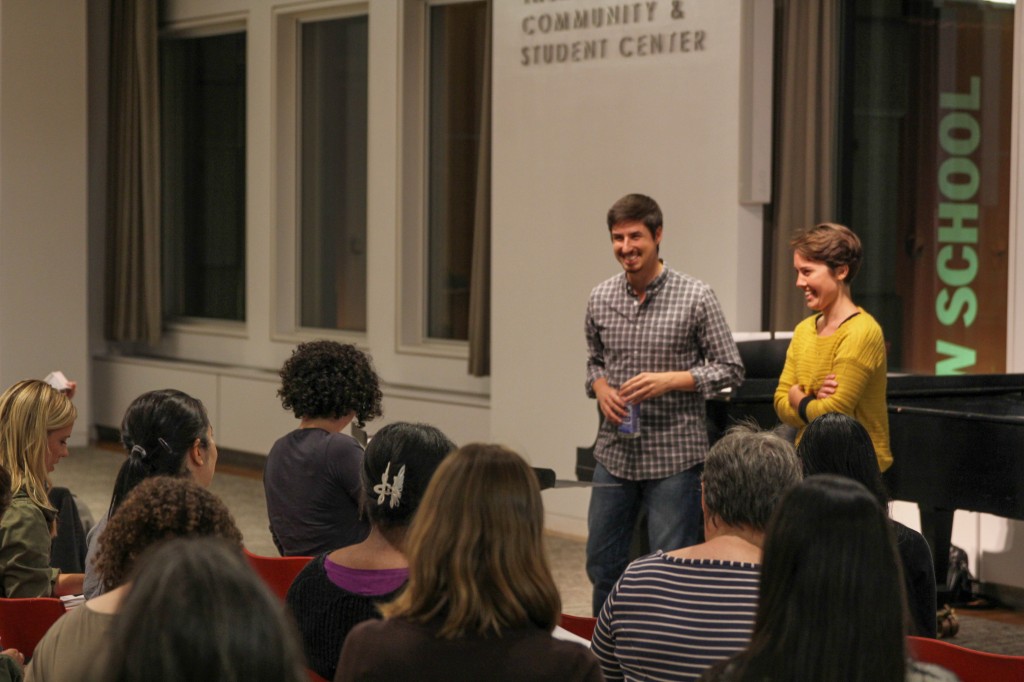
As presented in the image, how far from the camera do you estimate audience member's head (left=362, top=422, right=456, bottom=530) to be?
2529 millimetres

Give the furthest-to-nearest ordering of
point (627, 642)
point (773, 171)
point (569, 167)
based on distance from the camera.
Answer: point (569, 167) → point (773, 171) → point (627, 642)

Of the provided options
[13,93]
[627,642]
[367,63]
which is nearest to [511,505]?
[627,642]

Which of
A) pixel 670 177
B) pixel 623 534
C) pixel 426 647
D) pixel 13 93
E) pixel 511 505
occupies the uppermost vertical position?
pixel 13 93

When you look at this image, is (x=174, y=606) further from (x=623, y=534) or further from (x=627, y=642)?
(x=623, y=534)

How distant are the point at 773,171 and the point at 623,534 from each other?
2.55 m

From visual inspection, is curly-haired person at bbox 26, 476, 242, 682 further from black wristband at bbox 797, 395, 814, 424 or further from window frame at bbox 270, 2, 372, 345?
window frame at bbox 270, 2, 372, 345

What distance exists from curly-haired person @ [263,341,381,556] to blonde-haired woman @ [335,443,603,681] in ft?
5.00

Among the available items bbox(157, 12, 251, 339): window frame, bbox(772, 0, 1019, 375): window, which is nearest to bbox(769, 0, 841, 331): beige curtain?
bbox(772, 0, 1019, 375): window

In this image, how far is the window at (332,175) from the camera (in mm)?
9570

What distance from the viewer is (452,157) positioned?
8852 millimetres

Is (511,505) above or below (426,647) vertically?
above

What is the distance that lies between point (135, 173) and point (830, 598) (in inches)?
378

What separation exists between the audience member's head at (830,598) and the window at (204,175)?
8.92m

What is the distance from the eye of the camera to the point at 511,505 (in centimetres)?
198
